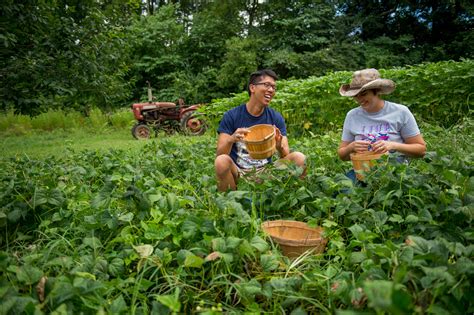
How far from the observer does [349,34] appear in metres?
16.7

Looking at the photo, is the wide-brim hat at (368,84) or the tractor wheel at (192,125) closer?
the wide-brim hat at (368,84)

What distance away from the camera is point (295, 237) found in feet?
6.80

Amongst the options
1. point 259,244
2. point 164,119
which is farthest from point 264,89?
point 164,119

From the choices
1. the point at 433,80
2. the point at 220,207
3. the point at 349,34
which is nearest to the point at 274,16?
the point at 349,34

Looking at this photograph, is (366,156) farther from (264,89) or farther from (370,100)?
(264,89)

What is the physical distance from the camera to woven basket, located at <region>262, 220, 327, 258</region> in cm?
184

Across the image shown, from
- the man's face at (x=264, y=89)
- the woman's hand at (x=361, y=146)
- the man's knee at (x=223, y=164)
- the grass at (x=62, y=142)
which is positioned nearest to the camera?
the woman's hand at (x=361, y=146)

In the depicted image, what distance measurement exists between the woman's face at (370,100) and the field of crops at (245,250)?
0.70 meters

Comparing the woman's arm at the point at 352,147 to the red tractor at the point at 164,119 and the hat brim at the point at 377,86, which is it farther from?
the red tractor at the point at 164,119

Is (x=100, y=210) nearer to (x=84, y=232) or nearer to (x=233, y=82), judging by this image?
(x=84, y=232)

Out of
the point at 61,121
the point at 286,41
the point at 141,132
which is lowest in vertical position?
the point at 141,132

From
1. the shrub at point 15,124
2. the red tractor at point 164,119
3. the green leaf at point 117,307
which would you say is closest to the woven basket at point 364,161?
the green leaf at point 117,307

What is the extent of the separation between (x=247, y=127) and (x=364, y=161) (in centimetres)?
96

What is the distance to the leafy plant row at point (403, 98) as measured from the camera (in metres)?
6.34
